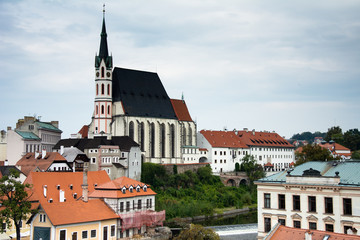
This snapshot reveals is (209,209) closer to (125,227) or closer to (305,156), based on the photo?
(305,156)

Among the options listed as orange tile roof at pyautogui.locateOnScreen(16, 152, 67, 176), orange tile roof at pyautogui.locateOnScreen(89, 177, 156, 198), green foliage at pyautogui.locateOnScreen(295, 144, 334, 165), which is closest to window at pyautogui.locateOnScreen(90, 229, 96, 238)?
orange tile roof at pyautogui.locateOnScreen(89, 177, 156, 198)

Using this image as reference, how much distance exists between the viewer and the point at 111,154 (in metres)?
81.3

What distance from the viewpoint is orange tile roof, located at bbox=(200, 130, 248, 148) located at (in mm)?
111950

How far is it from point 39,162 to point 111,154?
458 inches

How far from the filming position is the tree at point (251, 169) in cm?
10775

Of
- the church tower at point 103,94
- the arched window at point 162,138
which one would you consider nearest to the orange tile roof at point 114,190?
the church tower at point 103,94

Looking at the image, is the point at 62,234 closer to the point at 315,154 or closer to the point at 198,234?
the point at 198,234

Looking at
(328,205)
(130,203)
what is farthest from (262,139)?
(328,205)

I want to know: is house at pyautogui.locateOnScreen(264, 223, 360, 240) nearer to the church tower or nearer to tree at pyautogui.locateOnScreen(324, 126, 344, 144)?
the church tower

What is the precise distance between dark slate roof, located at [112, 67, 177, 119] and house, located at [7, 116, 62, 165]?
14720 millimetres

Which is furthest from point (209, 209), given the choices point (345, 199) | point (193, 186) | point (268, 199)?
point (345, 199)

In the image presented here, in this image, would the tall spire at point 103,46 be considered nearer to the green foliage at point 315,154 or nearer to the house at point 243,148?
the house at point 243,148

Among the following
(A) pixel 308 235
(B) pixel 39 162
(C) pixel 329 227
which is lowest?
(C) pixel 329 227

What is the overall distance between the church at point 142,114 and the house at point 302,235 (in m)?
63.9
